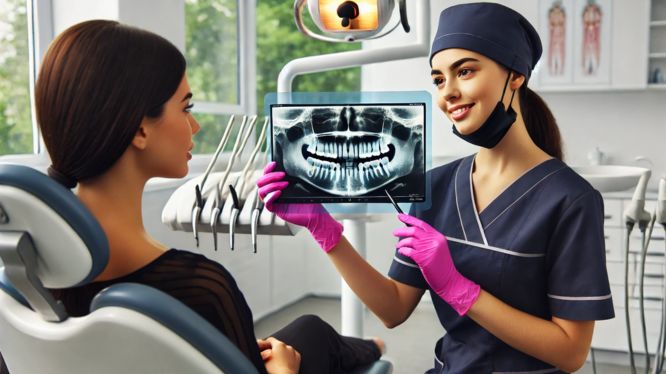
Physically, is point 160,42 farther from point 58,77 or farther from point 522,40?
point 522,40

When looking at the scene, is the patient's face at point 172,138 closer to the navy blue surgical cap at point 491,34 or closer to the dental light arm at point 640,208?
the navy blue surgical cap at point 491,34

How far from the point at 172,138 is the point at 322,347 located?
64 centimetres

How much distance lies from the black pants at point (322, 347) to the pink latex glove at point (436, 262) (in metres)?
0.35

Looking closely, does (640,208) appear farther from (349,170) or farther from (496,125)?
(349,170)

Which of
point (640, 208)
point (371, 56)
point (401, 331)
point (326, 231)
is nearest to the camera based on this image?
point (326, 231)

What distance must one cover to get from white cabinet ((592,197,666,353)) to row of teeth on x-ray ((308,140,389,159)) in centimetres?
249

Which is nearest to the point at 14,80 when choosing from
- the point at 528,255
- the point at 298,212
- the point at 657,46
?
the point at 298,212

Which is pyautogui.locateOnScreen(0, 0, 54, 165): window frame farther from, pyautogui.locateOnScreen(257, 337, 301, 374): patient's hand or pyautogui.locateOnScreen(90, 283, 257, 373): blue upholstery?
pyautogui.locateOnScreen(90, 283, 257, 373): blue upholstery

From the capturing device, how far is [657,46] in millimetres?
3775

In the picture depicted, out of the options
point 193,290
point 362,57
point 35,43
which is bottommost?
point 193,290

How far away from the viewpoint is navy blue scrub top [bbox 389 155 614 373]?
1129mm

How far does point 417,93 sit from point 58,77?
0.55m

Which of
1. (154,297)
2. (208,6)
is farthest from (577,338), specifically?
(208,6)

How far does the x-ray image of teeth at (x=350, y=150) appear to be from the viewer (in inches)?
41.9
